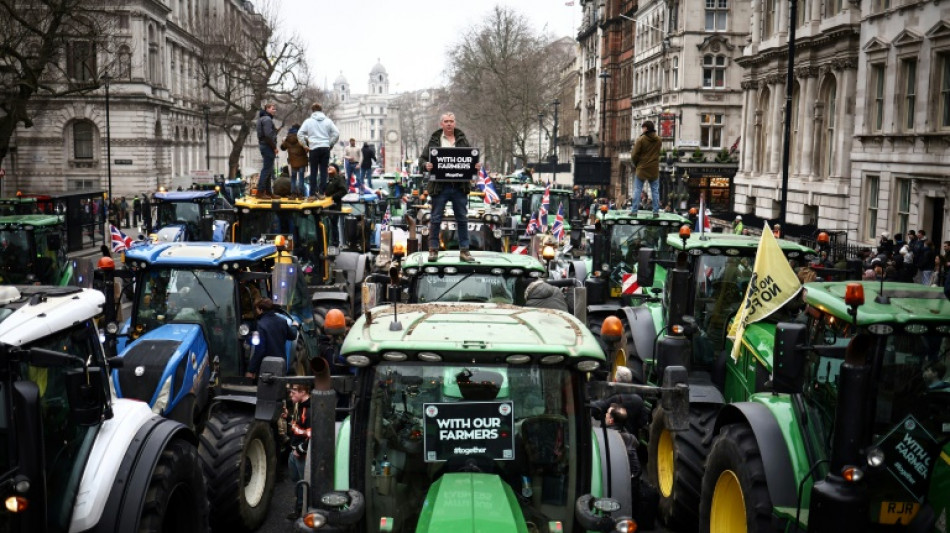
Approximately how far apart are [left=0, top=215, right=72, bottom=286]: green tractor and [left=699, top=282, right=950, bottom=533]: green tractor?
13968 mm

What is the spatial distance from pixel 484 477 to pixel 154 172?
71.9 meters

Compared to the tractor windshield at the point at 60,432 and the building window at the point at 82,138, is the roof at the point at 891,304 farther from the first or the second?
the building window at the point at 82,138

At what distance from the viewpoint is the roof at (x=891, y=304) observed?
19.4 ft

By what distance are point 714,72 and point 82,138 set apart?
42.0m

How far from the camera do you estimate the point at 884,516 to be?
5.96m

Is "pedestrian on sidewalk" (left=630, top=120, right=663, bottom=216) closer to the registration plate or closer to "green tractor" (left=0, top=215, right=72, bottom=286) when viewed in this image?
"green tractor" (left=0, top=215, right=72, bottom=286)

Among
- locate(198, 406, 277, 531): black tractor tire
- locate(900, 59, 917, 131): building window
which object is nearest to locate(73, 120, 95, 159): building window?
locate(900, 59, 917, 131): building window

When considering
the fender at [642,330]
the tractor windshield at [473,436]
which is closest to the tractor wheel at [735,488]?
the tractor windshield at [473,436]

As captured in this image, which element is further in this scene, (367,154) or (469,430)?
(367,154)

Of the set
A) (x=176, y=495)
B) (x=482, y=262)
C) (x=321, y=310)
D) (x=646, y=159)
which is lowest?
(x=176, y=495)

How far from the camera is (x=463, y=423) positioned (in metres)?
5.48

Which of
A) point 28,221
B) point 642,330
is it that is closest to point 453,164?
point 642,330

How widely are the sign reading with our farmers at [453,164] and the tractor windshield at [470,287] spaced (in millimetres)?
4428

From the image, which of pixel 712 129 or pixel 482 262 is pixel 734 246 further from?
pixel 712 129
